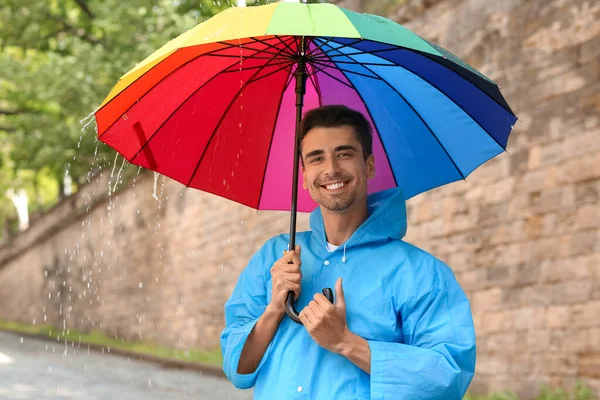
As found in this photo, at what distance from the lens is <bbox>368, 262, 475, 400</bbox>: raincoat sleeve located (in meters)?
2.28

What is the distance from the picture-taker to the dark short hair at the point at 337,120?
2.66 meters

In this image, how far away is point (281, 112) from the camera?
339 centimetres

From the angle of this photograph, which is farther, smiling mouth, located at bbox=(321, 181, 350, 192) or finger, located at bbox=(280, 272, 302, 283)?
smiling mouth, located at bbox=(321, 181, 350, 192)

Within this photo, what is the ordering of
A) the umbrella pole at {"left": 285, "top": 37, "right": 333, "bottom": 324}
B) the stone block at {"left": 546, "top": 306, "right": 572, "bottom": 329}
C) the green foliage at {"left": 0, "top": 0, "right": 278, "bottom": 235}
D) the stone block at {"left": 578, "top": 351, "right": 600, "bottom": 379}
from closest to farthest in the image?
1. the umbrella pole at {"left": 285, "top": 37, "right": 333, "bottom": 324}
2. the stone block at {"left": 578, "top": 351, "right": 600, "bottom": 379}
3. the stone block at {"left": 546, "top": 306, "right": 572, "bottom": 329}
4. the green foliage at {"left": 0, "top": 0, "right": 278, "bottom": 235}

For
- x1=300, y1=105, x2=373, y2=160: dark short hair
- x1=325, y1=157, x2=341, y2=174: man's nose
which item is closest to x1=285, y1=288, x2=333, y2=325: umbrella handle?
x1=325, y1=157, x2=341, y2=174: man's nose

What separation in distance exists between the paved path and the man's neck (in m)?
6.57

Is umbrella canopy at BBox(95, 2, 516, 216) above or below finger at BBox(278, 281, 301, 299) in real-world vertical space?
above

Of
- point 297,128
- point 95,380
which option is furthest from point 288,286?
point 95,380

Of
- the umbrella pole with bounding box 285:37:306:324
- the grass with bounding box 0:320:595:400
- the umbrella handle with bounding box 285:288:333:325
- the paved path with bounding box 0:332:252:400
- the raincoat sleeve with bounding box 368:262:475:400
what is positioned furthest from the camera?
the paved path with bounding box 0:332:252:400

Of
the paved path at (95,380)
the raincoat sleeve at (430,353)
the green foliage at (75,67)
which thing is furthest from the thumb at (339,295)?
the green foliage at (75,67)

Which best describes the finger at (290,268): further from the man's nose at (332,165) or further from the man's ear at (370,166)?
the man's ear at (370,166)

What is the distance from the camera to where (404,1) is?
33.7ft

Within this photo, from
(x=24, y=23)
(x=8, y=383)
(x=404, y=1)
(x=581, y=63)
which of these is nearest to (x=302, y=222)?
(x=404, y=1)

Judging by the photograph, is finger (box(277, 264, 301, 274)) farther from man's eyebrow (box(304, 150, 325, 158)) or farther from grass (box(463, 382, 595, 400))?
grass (box(463, 382, 595, 400))
